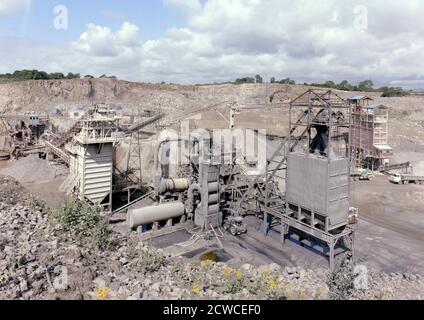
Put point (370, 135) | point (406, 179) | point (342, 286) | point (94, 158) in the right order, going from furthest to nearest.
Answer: point (370, 135) → point (406, 179) → point (94, 158) → point (342, 286)

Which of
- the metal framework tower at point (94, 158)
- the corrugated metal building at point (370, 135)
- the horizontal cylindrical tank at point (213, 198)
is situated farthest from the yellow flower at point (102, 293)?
the corrugated metal building at point (370, 135)

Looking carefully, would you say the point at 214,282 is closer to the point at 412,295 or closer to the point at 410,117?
the point at 412,295

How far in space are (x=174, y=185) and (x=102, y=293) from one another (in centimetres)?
1784

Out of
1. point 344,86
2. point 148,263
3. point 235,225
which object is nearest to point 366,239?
point 235,225

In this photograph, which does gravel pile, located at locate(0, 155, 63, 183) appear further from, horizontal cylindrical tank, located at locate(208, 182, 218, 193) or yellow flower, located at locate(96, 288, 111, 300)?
yellow flower, located at locate(96, 288, 111, 300)

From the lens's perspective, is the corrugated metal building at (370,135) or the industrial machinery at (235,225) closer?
the industrial machinery at (235,225)

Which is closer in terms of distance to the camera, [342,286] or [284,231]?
[342,286]

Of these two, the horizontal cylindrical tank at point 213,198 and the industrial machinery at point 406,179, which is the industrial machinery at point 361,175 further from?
the horizontal cylindrical tank at point 213,198

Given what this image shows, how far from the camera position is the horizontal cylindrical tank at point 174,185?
26836 millimetres

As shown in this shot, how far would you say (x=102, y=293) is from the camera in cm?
958

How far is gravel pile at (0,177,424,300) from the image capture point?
10047 millimetres

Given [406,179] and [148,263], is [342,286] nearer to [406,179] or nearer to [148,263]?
[148,263]

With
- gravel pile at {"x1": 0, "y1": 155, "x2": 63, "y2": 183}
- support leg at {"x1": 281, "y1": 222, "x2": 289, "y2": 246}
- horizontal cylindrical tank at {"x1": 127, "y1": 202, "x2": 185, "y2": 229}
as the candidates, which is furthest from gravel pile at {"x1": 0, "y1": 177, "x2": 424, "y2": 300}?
gravel pile at {"x1": 0, "y1": 155, "x2": 63, "y2": 183}

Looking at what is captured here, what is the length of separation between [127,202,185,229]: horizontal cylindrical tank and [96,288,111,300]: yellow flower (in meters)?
14.9
